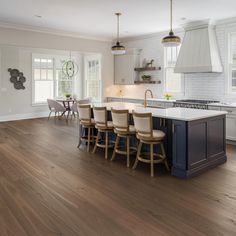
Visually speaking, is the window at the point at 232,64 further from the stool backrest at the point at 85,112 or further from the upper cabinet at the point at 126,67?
the stool backrest at the point at 85,112

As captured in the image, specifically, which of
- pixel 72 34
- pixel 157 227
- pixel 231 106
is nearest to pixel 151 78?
pixel 72 34

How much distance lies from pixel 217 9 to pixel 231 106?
7.30 ft

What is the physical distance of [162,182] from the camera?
3.64 metres

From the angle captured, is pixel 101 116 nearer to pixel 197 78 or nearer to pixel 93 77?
pixel 197 78

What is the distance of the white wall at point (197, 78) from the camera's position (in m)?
6.89

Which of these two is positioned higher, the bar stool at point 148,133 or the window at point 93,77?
the window at point 93,77

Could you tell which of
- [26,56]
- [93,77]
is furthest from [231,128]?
[26,56]

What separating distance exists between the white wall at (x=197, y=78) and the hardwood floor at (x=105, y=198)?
268 centimetres

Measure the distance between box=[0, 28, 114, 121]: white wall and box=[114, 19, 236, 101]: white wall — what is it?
3.97 ft

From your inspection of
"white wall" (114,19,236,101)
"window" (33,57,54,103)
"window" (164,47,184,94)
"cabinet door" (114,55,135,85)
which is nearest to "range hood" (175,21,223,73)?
"white wall" (114,19,236,101)

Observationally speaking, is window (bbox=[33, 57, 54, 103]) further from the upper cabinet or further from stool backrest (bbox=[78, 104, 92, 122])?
stool backrest (bbox=[78, 104, 92, 122])

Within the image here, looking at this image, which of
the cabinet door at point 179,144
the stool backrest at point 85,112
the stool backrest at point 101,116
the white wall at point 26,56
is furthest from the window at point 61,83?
the cabinet door at point 179,144

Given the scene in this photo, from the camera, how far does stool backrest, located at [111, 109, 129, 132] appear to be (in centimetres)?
429

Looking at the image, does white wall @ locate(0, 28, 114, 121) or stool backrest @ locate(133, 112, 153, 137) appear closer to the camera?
stool backrest @ locate(133, 112, 153, 137)
